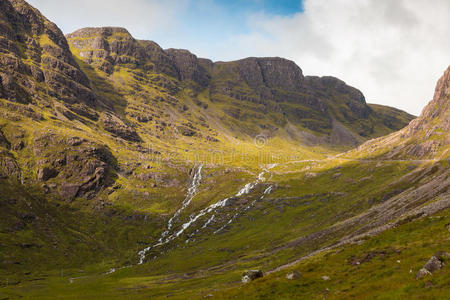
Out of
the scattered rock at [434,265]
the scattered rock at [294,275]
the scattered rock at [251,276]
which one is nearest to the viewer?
the scattered rock at [434,265]

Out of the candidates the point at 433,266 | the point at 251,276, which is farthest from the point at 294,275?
the point at 433,266

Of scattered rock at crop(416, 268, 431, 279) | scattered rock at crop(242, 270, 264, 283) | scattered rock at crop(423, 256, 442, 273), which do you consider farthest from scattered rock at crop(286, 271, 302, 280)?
scattered rock at crop(423, 256, 442, 273)

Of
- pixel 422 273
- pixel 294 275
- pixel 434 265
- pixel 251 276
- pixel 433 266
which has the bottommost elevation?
pixel 251 276

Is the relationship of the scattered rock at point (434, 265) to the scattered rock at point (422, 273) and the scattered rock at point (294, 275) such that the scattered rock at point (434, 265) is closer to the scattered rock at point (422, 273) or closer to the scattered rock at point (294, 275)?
the scattered rock at point (422, 273)

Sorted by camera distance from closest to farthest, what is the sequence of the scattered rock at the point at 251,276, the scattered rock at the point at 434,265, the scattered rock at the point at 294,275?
the scattered rock at the point at 434,265, the scattered rock at the point at 294,275, the scattered rock at the point at 251,276

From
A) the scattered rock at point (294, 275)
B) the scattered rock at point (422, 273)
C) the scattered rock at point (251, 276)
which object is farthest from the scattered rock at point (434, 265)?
the scattered rock at point (251, 276)

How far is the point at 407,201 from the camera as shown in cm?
12988

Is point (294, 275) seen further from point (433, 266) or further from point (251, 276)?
point (433, 266)

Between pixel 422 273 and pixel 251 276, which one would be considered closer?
pixel 422 273

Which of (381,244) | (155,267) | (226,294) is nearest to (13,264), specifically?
(155,267)

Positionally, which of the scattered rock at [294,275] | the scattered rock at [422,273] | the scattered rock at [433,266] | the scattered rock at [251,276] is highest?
the scattered rock at [433,266]

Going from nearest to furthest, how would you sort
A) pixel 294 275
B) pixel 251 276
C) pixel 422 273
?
pixel 422 273
pixel 294 275
pixel 251 276

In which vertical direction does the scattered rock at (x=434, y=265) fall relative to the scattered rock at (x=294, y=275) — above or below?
above

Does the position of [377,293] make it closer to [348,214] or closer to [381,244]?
[381,244]
